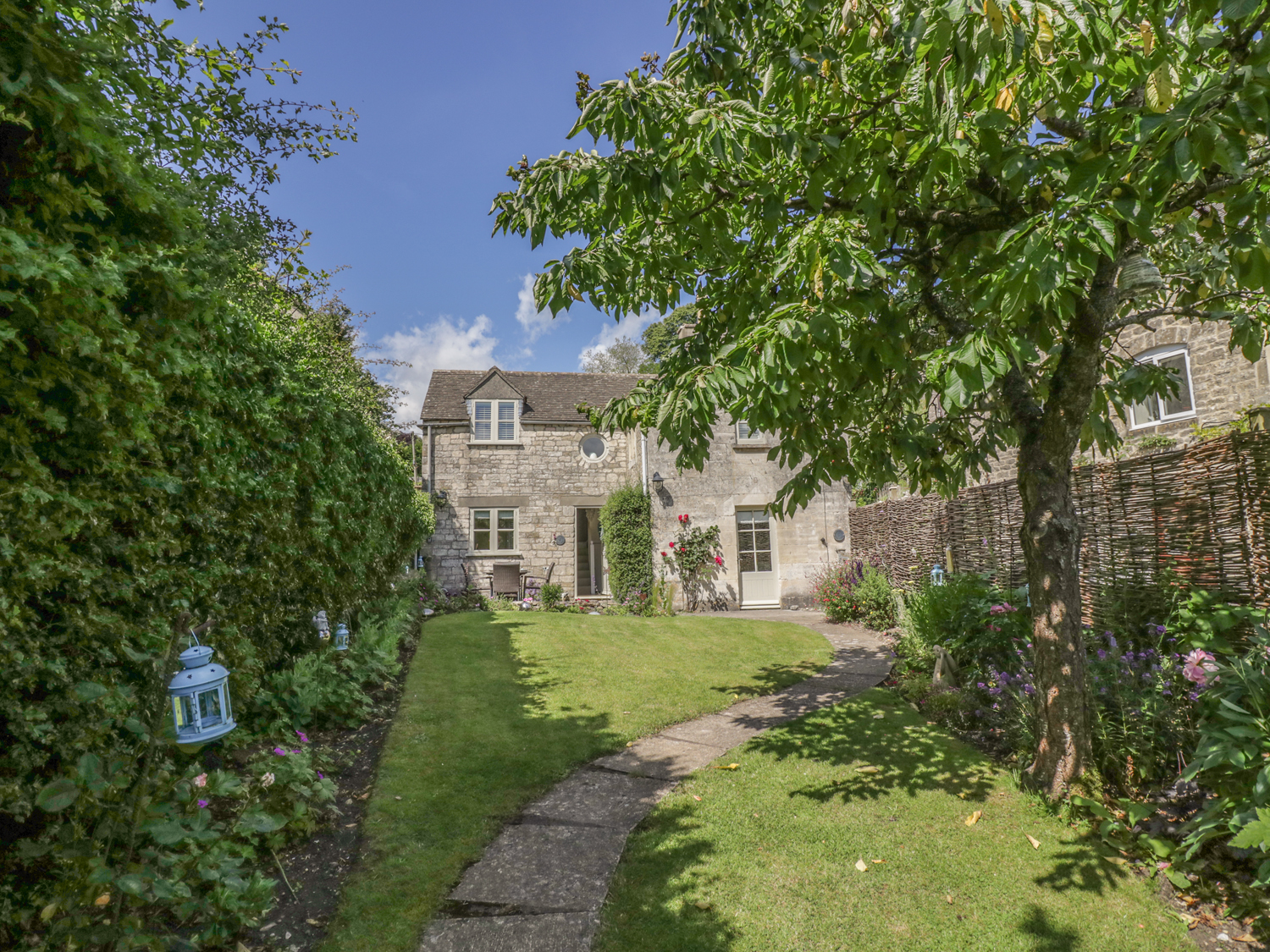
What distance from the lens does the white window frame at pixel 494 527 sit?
55.2 feet

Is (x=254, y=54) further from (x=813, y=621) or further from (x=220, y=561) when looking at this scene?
(x=813, y=621)

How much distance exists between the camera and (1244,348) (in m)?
3.96

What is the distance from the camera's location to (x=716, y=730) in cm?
609

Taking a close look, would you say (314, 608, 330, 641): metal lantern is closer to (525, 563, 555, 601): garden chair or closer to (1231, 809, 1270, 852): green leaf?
(1231, 809, 1270, 852): green leaf

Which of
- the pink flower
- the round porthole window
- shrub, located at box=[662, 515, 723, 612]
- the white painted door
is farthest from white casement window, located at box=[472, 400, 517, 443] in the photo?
the pink flower

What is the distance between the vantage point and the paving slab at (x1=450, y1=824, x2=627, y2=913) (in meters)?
3.29

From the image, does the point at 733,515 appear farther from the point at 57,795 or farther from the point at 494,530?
the point at 57,795

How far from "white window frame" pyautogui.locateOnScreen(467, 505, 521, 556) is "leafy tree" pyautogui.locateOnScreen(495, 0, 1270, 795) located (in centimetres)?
1205

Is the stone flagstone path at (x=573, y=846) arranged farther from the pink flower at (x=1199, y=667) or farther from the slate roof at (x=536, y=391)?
the slate roof at (x=536, y=391)

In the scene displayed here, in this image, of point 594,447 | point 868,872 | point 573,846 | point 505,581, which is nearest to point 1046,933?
point 868,872

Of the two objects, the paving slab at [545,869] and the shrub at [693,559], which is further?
the shrub at [693,559]

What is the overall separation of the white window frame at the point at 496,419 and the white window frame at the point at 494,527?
1834mm

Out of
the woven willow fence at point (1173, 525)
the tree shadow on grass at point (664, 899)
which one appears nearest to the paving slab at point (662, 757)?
the tree shadow on grass at point (664, 899)

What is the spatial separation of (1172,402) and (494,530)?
1471 cm
